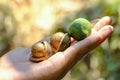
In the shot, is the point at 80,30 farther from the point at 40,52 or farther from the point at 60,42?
the point at 40,52

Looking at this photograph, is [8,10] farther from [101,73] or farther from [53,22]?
[101,73]

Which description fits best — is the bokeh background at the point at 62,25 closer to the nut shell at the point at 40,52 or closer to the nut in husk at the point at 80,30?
the nut in husk at the point at 80,30

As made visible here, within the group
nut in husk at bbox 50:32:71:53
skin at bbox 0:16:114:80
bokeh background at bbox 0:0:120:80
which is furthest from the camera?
bokeh background at bbox 0:0:120:80

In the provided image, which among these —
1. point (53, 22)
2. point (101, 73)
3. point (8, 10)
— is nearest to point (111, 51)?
point (101, 73)

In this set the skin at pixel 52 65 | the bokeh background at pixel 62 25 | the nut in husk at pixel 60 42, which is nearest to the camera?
the skin at pixel 52 65

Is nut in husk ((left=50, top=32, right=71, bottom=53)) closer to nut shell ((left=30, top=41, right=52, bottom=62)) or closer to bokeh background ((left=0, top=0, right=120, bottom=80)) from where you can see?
nut shell ((left=30, top=41, right=52, bottom=62))

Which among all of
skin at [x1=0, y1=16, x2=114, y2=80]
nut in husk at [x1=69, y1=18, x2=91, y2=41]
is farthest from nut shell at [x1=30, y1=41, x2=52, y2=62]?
nut in husk at [x1=69, y1=18, x2=91, y2=41]

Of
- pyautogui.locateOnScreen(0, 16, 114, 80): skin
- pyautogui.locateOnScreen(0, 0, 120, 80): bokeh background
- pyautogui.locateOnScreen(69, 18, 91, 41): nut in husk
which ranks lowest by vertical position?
pyautogui.locateOnScreen(0, 0, 120, 80): bokeh background

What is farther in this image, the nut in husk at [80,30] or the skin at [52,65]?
the nut in husk at [80,30]

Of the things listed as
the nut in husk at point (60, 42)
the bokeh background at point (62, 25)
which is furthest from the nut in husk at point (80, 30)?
the bokeh background at point (62, 25)
